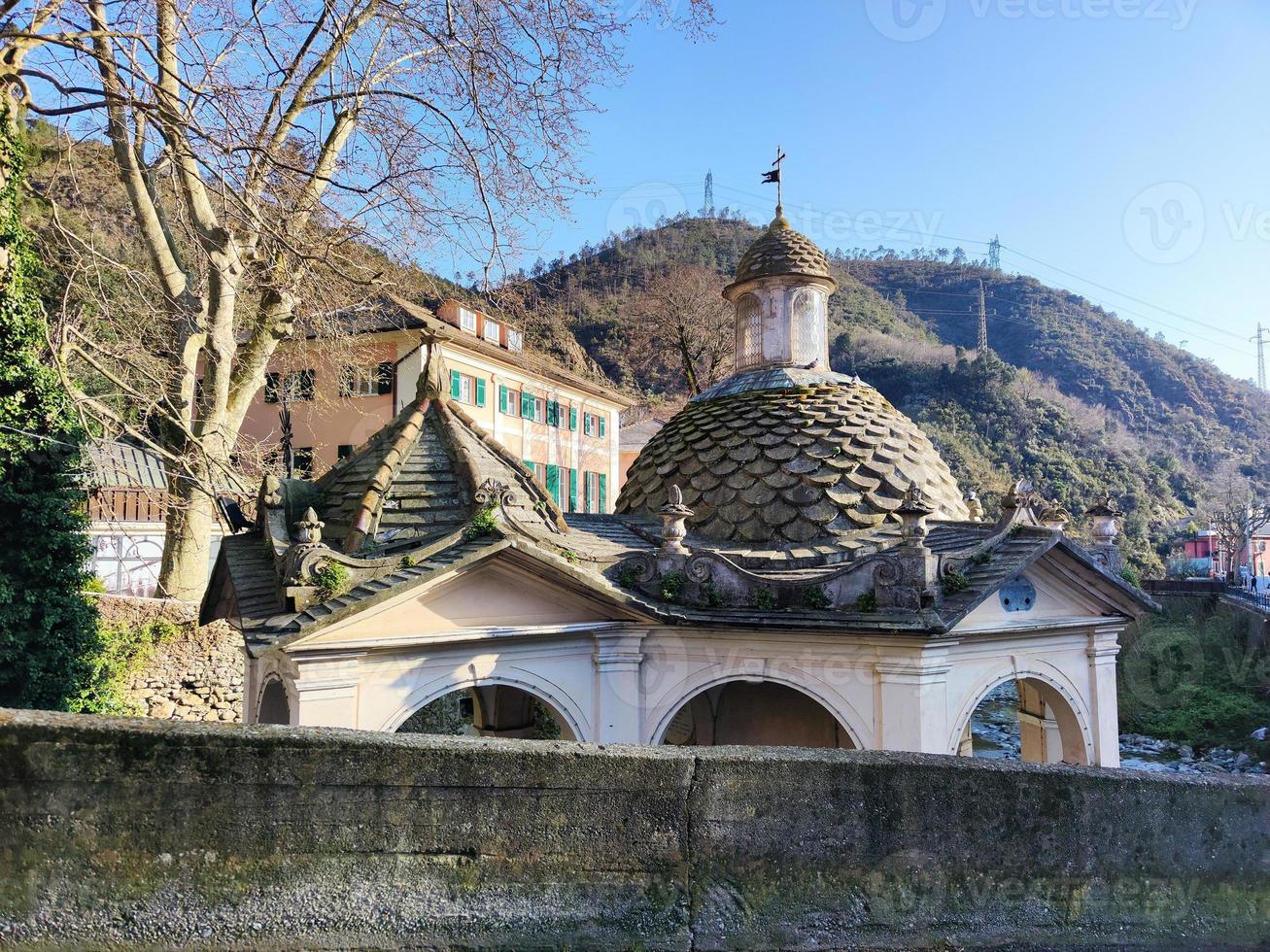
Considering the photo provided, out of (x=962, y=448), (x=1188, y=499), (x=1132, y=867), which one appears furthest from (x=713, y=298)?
(x=1188, y=499)

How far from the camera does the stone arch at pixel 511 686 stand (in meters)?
6.72

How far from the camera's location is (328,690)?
6363 millimetres

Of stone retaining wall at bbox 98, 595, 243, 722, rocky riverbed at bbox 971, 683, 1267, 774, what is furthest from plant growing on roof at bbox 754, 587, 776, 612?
rocky riverbed at bbox 971, 683, 1267, 774

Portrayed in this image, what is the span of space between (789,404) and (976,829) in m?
7.60

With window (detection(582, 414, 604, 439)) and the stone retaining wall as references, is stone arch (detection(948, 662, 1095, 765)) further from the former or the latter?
window (detection(582, 414, 604, 439))

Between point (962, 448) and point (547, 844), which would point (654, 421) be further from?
point (547, 844)

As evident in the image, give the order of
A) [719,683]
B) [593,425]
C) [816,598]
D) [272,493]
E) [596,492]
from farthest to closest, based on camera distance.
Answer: [593,425] → [596,492] → [272,493] → [719,683] → [816,598]

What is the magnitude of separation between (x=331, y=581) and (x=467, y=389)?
73.3ft

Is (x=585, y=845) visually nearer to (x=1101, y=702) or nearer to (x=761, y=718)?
(x=761, y=718)

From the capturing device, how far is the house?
1069 inches

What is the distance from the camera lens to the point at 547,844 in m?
3.26

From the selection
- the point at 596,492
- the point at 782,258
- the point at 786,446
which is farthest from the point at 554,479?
the point at 786,446

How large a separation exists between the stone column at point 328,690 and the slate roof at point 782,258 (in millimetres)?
8948

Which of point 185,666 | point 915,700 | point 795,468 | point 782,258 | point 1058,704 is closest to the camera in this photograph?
point 915,700
